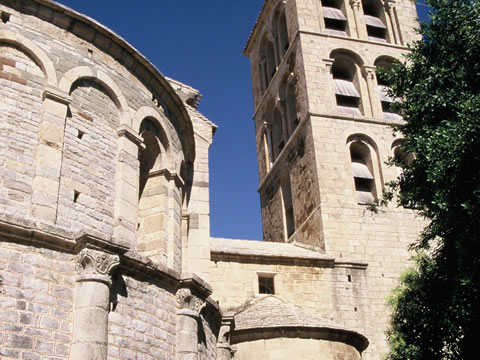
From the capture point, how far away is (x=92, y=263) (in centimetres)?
814

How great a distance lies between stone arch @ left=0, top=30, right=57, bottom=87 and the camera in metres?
9.41

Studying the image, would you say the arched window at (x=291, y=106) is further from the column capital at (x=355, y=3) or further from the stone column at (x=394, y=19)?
the stone column at (x=394, y=19)

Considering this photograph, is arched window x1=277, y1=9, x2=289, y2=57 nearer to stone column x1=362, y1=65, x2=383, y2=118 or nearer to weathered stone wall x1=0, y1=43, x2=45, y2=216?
stone column x1=362, y1=65, x2=383, y2=118

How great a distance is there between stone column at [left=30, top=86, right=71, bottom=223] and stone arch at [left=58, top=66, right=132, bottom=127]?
0.28 meters

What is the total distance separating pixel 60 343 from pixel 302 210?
55.0ft

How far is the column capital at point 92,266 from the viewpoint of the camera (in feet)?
26.6

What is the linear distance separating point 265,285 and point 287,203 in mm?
8012

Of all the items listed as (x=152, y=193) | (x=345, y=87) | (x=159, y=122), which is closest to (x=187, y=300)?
(x=152, y=193)

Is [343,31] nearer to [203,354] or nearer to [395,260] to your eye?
[395,260]

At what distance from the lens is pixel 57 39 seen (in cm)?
1010

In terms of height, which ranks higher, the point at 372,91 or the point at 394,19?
the point at 394,19

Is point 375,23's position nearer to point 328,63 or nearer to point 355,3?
point 355,3

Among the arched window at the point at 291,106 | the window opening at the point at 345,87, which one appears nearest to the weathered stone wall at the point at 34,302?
the window opening at the point at 345,87

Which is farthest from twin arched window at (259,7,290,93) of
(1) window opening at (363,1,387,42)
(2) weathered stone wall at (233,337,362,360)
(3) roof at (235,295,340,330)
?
(2) weathered stone wall at (233,337,362,360)
